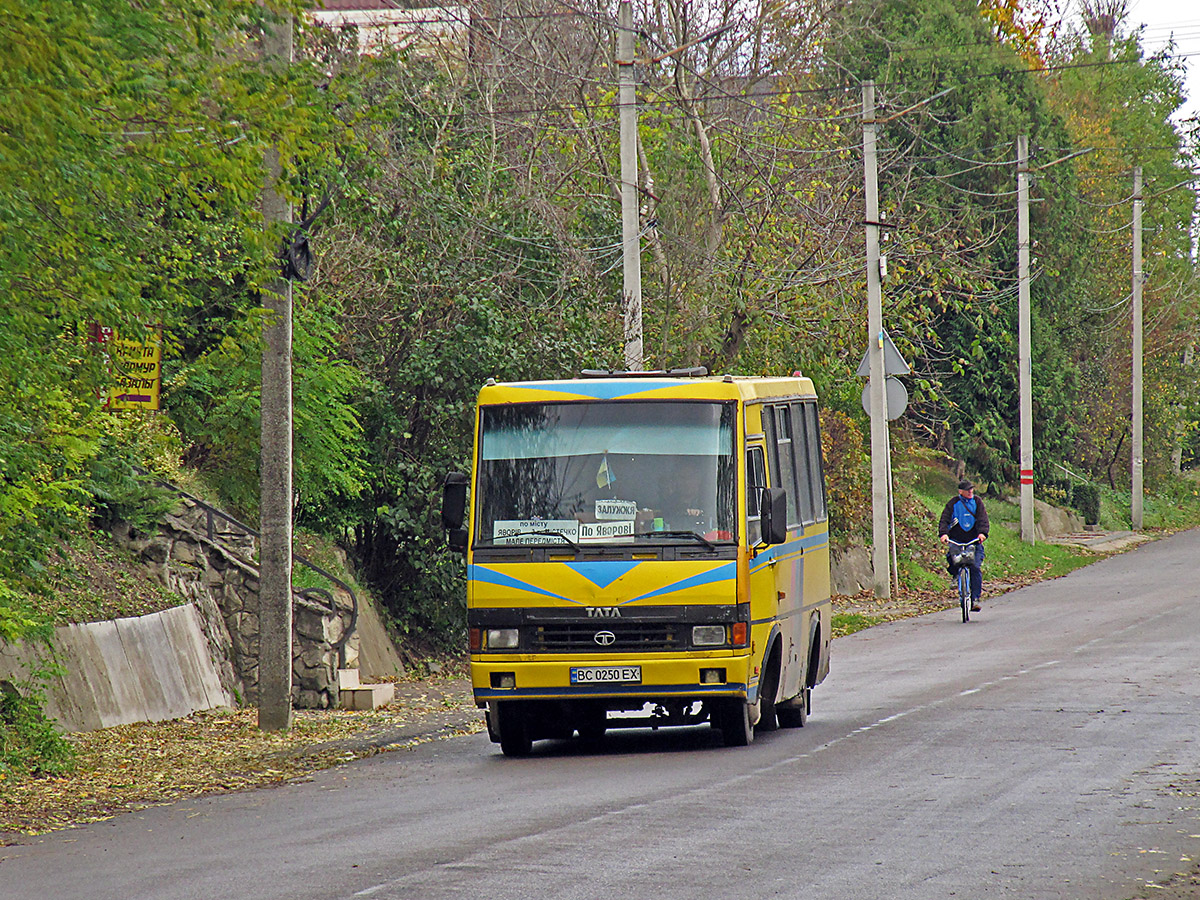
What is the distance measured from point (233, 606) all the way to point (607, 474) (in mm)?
6533

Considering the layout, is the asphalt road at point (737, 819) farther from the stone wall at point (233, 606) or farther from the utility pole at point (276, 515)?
the stone wall at point (233, 606)

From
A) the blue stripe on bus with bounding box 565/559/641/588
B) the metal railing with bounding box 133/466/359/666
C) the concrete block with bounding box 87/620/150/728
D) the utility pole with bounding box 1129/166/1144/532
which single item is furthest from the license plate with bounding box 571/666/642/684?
the utility pole with bounding box 1129/166/1144/532

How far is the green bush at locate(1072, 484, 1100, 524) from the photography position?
47.8m

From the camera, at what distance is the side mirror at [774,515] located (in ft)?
43.5

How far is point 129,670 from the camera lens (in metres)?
15.9

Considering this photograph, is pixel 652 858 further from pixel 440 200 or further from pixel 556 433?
pixel 440 200

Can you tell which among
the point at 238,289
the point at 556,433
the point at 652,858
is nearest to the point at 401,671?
the point at 238,289

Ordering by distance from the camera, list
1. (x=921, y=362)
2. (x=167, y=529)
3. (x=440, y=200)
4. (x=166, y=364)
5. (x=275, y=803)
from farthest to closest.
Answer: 1. (x=921, y=362)
2. (x=440, y=200)
3. (x=166, y=364)
4. (x=167, y=529)
5. (x=275, y=803)

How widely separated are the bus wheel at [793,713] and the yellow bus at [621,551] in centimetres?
92

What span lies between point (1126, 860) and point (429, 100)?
1978 cm

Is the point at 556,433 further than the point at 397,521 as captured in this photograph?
No

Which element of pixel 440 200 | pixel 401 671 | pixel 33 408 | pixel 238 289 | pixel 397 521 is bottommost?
pixel 401 671

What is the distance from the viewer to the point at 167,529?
59.2 feet

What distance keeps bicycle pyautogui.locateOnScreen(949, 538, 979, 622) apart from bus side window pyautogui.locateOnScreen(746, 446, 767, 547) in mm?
12827
